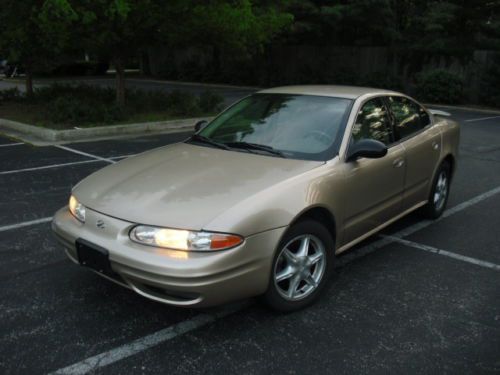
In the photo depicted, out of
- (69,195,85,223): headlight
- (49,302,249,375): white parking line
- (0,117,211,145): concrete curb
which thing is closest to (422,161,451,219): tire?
(49,302,249,375): white parking line

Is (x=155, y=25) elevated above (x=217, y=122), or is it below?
above

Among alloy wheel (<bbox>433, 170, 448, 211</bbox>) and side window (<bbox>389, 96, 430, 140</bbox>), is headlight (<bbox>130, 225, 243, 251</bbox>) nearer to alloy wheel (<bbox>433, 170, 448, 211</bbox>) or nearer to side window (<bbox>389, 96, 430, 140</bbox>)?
side window (<bbox>389, 96, 430, 140</bbox>)

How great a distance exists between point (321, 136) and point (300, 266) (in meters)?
1.12

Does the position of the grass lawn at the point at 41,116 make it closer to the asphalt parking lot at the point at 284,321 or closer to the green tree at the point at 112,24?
the green tree at the point at 112,24

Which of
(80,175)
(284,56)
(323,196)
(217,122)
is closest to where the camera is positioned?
(323,196)

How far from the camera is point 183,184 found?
346 centimetres

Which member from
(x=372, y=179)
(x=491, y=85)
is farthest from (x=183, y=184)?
(x=491, y=85)

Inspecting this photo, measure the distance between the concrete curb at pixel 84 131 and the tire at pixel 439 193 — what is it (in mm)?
7313

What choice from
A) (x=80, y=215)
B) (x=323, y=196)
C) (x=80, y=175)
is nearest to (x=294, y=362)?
(x=323, y=196)

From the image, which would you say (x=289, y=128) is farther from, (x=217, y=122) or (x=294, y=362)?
(x=294, y=362)

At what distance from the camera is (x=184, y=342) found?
3.16 metres

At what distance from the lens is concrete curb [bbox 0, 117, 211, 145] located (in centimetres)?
1023

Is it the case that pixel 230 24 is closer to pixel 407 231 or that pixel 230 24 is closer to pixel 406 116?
pixel 406 116

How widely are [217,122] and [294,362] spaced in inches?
98.3
